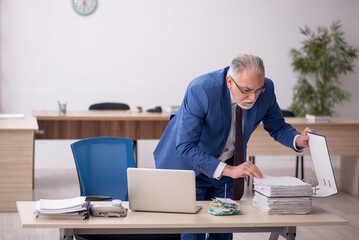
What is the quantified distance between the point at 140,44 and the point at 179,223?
18.0 feet

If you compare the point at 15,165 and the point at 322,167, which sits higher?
the point at 322,167

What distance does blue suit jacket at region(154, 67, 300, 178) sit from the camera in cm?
279

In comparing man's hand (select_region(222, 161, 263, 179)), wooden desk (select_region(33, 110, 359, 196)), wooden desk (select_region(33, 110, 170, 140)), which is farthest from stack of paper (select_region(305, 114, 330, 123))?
man's hand (select_region(222, 161, 263, 179))

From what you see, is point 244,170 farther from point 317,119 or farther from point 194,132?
point 317,119

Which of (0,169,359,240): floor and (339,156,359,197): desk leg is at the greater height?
(339,156,359,197): desk leg

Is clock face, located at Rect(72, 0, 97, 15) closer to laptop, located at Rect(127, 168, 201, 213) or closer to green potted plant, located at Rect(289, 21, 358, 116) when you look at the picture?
green potted plant, located at Rect(289, 21, 358, 116)

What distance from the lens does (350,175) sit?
6.36 meters

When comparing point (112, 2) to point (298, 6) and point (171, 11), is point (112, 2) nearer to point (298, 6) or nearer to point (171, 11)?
point (171, 11)

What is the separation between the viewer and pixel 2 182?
16.5 ft

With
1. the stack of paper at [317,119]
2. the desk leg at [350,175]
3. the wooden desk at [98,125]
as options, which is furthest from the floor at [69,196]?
the stack of paper at [317,119]

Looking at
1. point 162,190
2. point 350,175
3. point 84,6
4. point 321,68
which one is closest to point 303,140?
point 162,190

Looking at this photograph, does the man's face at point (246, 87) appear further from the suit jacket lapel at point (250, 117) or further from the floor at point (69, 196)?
the floor at point (69, 196)

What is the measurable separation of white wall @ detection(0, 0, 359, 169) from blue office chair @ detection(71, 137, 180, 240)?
13.8ft

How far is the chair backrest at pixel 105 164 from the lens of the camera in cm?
337
